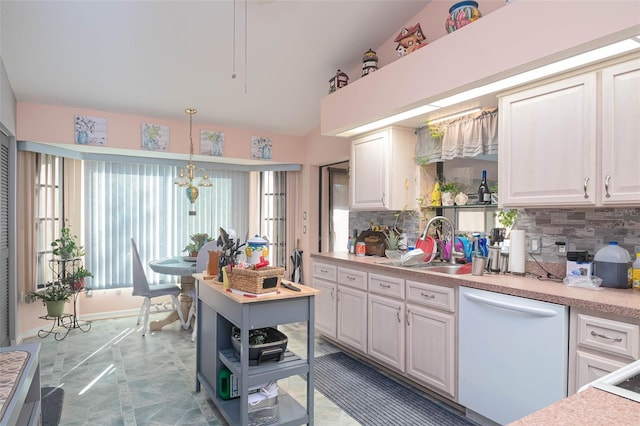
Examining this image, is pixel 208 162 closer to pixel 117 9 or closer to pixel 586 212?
pixel 117 9

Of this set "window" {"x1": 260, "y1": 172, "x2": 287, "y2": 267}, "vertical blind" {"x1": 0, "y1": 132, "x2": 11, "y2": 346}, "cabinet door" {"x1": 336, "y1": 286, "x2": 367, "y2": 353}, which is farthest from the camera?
"window" {"x1": 260, "y1": 172, "x2": 287, "y2": 267}

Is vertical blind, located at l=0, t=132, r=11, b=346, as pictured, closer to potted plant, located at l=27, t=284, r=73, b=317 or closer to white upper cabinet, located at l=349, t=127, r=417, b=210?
potted plant, located at l=27, t=284, r=73, b=317

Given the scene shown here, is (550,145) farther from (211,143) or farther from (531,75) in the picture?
(211,143)

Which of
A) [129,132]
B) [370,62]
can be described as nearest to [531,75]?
[370,62]

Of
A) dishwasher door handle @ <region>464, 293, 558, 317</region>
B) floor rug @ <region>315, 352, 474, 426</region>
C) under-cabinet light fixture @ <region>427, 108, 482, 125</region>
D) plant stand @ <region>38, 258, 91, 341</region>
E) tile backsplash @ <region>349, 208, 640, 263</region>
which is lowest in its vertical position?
floor rug @ <region>315, 352, 474, 426</region>

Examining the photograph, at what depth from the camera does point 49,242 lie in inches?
170

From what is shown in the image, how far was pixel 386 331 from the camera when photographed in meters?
3.02

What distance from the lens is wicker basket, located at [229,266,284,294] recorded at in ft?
6.89

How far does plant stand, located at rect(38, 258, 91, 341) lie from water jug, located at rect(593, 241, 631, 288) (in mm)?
4778

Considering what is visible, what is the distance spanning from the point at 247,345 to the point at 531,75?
228 centimetres

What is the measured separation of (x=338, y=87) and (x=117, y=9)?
1992 millimetres

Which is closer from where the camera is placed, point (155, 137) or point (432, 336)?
point (432, 336)

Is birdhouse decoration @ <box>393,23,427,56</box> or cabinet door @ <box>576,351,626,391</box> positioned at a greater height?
birdhouse decoration @ <box>393,23,427,56</box>

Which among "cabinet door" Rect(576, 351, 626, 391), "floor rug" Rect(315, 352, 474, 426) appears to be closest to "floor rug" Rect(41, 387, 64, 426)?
"floor rug" Rect(315, 352, 474, 426)
